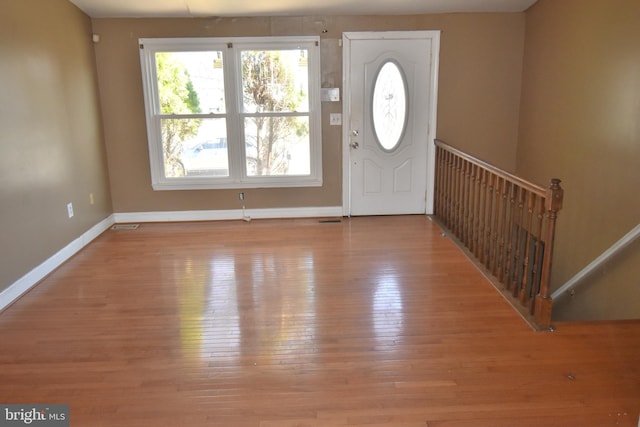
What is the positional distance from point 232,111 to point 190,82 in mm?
553

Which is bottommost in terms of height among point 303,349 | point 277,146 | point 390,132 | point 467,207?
point 303,349

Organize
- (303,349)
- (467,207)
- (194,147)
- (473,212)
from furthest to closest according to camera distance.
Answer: (194,147)
(467,207)
(473,212)
(303,349)

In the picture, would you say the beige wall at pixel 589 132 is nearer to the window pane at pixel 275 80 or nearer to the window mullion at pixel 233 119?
the window pane at pixel 275 80

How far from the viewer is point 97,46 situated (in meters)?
5.02

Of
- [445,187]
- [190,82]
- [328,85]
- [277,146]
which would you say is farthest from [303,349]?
[190,82]

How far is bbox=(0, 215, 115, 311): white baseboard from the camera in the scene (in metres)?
3.35

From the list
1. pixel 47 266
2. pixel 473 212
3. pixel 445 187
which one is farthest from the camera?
pixel 445 187

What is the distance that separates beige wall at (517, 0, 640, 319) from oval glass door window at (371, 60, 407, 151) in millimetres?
1384

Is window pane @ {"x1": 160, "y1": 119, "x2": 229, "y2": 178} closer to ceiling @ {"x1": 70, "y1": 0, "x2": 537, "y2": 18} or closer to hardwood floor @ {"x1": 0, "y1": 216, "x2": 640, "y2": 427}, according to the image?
ceiling @ {"x1": 70, "y1": 0, "x2": 537, "y2": 18}

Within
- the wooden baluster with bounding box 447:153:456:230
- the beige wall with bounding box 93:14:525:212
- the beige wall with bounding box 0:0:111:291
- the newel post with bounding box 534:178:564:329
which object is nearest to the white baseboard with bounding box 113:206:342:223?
the beige wall with bounding box 93:14:525:212

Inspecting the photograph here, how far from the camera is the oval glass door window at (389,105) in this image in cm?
524

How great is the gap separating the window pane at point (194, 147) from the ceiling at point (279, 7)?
114cm

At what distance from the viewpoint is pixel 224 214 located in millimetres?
5516

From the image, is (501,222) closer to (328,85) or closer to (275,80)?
(328,85)
